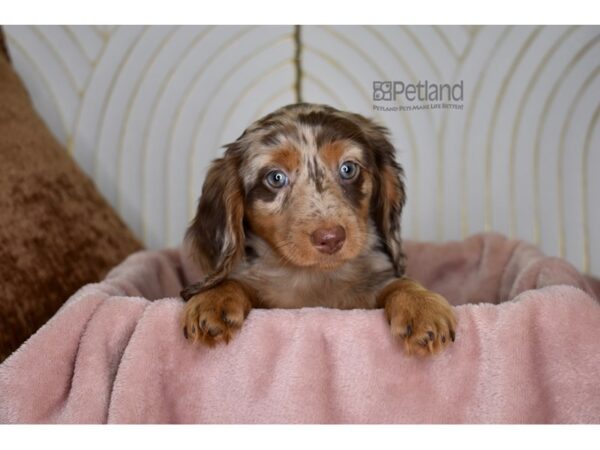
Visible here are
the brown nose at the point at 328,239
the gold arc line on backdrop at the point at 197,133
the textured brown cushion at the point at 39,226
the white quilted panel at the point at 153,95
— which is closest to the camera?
the brown nose at the point at 328,239

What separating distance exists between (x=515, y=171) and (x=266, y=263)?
1.14 meters

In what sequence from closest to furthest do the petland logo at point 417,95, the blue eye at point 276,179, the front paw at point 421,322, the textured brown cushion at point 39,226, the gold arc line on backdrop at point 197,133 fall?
the front paw at point 421,322, the blue eye at point 276,179, the textured brown cushion at point 39,226, the petland logo at point 417,95, the gold arc line on backdrop at point 197,133

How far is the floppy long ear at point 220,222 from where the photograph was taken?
2.09 m

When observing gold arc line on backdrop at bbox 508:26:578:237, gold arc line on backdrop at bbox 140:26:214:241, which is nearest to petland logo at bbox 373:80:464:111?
gold arc line on backdrop at bbox 508:26:578:237

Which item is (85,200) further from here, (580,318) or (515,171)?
(580,318)

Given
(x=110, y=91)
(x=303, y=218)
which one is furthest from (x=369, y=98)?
(x=110, y=91)

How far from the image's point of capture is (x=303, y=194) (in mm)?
1945

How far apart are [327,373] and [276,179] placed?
0.66 m

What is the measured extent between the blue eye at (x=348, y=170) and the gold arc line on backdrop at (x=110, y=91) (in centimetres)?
104

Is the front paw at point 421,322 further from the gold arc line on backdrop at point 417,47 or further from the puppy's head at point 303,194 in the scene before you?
the gold arc line on backdrop at point 417,47

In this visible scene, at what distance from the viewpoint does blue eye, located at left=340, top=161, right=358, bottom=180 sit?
2053 mm

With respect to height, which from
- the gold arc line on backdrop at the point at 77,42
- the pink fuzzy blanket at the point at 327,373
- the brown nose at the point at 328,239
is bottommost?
the pink fuzzy blanket at the point at 327,373

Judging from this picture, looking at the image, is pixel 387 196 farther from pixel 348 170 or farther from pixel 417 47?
pixel 417 47

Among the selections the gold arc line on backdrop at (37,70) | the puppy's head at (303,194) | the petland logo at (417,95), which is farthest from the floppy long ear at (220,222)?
the gold arc line on backdrop at (37,70)
